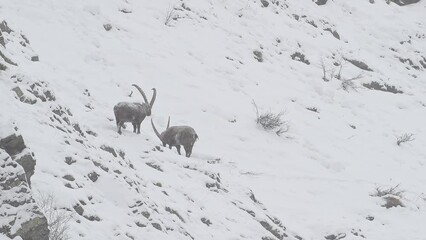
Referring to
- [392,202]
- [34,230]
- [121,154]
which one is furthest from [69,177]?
[392,202]

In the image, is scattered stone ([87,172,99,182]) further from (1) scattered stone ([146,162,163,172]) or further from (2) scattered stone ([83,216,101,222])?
(1) scattered stone ([146,162,163,172])

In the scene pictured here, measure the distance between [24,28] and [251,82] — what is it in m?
Answer: 6.05

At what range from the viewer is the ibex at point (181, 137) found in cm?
912

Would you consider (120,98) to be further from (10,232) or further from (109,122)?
(10,232)

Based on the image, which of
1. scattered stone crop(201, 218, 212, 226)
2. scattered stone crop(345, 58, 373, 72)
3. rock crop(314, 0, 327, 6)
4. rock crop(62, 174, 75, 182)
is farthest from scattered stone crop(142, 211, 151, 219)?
rock crop(314, 0, 327, 6)

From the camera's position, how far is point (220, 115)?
11.8 m

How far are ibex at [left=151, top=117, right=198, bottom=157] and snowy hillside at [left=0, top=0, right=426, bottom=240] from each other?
0.50m

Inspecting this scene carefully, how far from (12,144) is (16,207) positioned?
0.52 m

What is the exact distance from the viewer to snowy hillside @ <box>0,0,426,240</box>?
5586 mm

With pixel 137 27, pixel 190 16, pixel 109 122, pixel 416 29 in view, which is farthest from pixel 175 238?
pixel 416 29

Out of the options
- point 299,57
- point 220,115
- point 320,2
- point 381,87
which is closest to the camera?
point 220,115

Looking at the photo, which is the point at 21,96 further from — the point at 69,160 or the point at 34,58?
the point at 34,58

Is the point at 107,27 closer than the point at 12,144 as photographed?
No

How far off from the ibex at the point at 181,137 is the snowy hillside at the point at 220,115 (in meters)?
0.50
